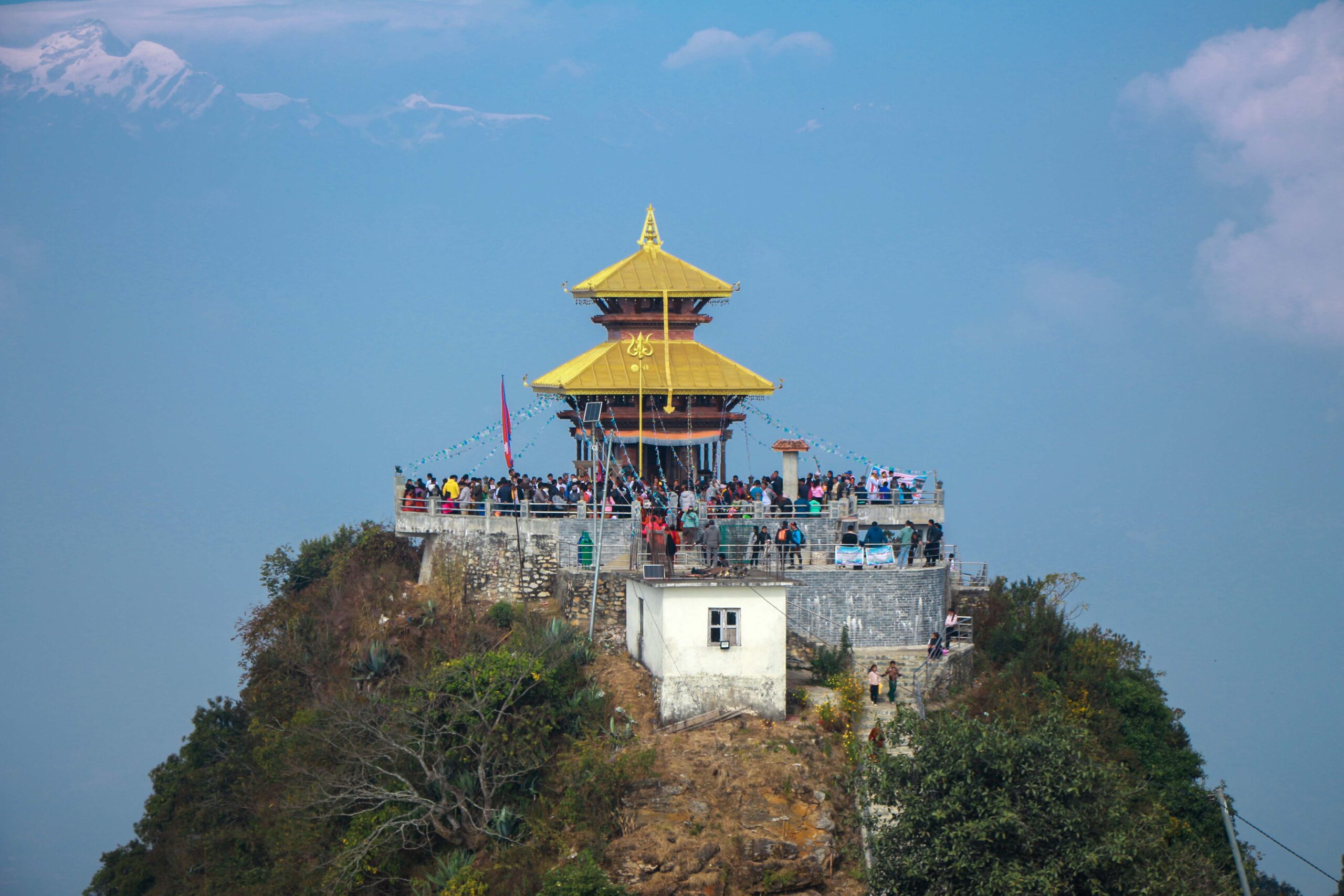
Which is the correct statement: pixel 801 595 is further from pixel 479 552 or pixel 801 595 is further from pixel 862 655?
pixel 479 552

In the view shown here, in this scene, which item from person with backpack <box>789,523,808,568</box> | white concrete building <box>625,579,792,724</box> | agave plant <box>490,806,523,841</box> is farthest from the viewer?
person with backpack <box>789,523,808,568</box>

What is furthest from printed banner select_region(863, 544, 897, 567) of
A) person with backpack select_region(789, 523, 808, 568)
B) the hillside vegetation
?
the hillside vegetation

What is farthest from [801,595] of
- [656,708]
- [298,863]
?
[298,863]

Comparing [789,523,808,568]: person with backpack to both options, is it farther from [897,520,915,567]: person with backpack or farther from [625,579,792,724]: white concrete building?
[625,579,792,724]: white concrete building

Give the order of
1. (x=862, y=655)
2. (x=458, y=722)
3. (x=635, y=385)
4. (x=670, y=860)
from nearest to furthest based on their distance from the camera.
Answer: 1. (x=670, y=860)
2. (x=458, y=722)
3. (x=862, y=655)
4. (x=635, y=385)

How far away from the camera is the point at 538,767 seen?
110 ft

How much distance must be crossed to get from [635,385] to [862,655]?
11.9 m

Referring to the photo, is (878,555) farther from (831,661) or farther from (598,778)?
(598,778)

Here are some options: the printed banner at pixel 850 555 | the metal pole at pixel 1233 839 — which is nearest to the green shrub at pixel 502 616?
the printed banner at pixel 850 555

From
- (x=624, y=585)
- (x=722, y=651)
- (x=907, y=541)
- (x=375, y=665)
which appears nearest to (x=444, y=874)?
(x=375, y=665)

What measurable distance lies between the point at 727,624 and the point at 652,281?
16169mm

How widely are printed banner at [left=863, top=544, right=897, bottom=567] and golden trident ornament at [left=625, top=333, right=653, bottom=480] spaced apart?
9106mm

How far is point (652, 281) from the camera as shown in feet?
156

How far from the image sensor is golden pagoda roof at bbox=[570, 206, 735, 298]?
46906mm
